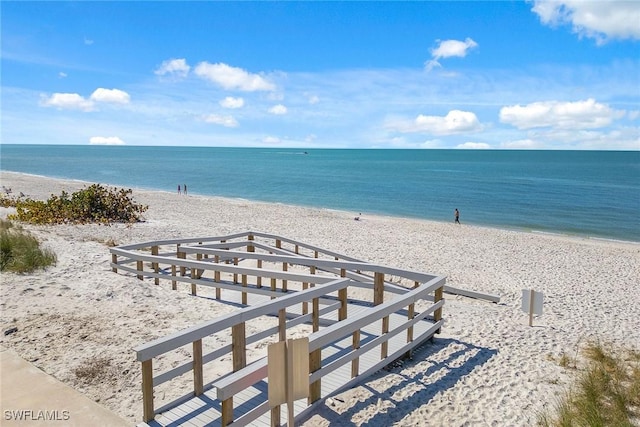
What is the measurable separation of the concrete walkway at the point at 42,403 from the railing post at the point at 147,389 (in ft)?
1.31

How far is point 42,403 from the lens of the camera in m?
5.02

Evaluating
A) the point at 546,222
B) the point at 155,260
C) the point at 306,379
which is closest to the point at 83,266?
the point at 155,260

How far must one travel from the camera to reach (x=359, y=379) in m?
5.93

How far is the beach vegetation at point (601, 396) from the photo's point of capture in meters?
5.12

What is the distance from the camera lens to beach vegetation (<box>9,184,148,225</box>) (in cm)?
1798

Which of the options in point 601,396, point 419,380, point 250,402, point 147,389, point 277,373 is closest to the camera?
point 277,373

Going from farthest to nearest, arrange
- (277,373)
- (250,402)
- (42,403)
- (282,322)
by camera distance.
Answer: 1. (282,322)
2. (250,402)
3. (42,403)
4. (277,373)

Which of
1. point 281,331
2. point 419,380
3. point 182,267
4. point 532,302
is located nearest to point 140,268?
point 182,267

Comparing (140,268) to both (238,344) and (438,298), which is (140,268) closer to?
(238,344)

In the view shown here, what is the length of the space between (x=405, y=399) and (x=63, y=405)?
3.97 m

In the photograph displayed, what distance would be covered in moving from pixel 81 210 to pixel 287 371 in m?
19.0

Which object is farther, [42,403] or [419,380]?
[419,380]

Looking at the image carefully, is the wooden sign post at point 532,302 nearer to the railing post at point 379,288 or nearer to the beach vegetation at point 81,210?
the railing post at point 379,288

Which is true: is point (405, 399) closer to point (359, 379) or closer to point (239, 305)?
point (359, 379)
